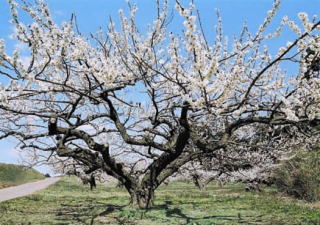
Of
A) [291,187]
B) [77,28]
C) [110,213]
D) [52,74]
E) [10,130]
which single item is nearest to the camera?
[77,28]

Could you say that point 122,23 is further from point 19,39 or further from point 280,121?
point 280,121

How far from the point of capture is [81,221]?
1096 cm

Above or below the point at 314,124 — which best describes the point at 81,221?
below

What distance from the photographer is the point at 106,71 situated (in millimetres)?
8016

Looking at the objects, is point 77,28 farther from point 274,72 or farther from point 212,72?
point 274,72

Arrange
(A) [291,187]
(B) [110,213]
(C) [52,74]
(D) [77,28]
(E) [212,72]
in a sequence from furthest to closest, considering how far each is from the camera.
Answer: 1. (A) [291,187]
2. (B) [110,213]
3. (C) [52,74]
4. (D) [77,28]
5. (E) [212,72]

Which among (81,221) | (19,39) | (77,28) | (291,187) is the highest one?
(77,28)

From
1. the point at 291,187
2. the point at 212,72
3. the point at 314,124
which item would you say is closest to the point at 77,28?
the point at 212,72

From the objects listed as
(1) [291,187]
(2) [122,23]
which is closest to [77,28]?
(2) [122,23]

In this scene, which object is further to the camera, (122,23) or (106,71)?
(122,23)

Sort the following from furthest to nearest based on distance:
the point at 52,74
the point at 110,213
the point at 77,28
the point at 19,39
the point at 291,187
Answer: the point at 291,187 < the point at 110,213 < the point at 52,74 < the point at 77,28 < the point at 19,39

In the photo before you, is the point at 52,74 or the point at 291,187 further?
the point at 291,187

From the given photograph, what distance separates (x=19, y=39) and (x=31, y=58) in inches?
17.0

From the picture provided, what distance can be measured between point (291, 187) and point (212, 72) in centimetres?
1710
